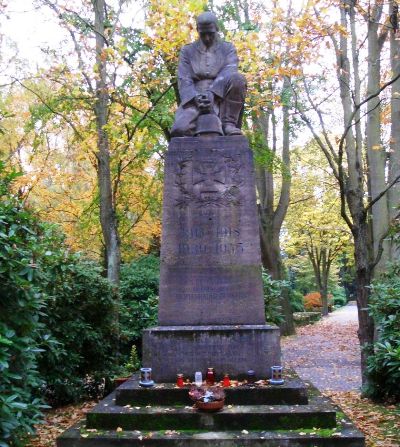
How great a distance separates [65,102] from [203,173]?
27.6ft

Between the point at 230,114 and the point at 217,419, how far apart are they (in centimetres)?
422

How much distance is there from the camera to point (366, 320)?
10.2 meters

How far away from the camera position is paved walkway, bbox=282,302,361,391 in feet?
41.8

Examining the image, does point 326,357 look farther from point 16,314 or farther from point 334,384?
point 16,314

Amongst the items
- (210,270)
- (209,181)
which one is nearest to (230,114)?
(209,181)

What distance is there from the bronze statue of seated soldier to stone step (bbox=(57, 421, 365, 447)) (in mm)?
4036

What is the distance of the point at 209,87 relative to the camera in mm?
7875

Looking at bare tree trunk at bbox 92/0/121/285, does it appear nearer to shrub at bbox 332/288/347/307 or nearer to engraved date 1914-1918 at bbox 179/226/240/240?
engraved date 1914-1918 at bbox 179/226/240/240

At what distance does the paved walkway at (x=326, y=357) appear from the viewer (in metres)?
12.7

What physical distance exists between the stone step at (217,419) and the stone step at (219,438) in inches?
3.9

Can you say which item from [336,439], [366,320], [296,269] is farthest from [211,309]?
[296,269]

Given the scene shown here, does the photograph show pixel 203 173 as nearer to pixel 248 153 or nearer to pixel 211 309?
pixel 248 153

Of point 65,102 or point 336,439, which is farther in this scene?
point 65,102

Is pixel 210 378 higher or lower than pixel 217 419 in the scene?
higher
